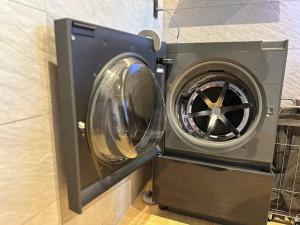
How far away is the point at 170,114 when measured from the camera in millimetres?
1098

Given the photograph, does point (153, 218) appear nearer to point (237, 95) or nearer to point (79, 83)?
point (237, 95)

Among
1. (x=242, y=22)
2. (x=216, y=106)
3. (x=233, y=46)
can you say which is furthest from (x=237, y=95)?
(x=242, y=22)

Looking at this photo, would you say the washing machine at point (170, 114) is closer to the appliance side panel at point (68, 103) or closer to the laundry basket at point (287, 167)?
the appliance side panel at point (68, 103)

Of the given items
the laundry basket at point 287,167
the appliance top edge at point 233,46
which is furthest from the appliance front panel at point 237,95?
the laundry basket at point 287,167

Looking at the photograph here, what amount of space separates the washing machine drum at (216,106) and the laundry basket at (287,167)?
0.22 metres

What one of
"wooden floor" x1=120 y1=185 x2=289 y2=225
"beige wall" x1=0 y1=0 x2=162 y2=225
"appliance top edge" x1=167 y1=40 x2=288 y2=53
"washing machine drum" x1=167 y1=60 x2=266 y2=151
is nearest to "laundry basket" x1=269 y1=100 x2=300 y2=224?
"wooden floor" x1=120 y1=185 x2=289 y2=225

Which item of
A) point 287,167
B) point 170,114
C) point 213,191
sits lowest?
point 213,191

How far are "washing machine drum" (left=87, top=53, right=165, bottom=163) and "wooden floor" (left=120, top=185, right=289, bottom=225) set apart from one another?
525 millimetres

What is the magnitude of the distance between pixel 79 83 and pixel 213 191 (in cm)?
87

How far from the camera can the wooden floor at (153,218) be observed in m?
1.17

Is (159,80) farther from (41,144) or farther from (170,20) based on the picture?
(170,20)

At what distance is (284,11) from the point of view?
1.37m

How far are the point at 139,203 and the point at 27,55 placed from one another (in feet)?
3.63

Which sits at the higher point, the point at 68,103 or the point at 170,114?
the point at 68,103
